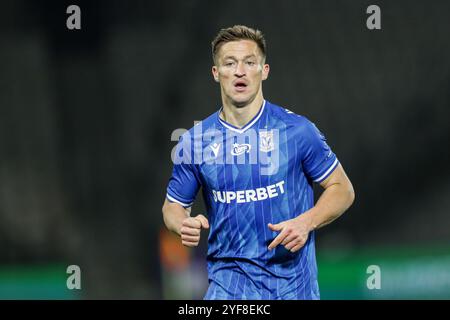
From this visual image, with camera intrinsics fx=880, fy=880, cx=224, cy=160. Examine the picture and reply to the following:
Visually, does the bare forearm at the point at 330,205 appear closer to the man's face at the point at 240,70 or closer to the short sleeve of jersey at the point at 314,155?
the short sleeve of jersey at the point at 314,155

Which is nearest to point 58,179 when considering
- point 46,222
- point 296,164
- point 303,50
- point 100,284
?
point 46,222

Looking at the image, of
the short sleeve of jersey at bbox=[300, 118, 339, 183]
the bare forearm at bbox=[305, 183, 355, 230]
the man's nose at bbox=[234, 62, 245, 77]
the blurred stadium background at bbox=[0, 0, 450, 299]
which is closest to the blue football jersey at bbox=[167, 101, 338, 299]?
the short sleeve of jersey at bbox=[300, 118, 339, 183]

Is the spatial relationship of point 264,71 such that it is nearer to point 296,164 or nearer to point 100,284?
point 296,164

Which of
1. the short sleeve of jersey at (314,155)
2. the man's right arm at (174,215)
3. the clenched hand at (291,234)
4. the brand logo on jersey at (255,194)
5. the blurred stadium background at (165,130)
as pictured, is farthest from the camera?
the blurred stadium background at (165,130)

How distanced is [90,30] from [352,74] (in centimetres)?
240

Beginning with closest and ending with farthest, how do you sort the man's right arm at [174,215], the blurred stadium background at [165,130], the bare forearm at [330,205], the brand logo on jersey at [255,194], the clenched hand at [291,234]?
1. the clenched hand at [291,234]
2. the bare forearm at [330,205]
3. the brand logo on jersey at [255,194]
4. the man's right arm at [174,215]
5. the blurred stadium background at [165,130]

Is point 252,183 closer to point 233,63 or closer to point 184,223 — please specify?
point 184,223

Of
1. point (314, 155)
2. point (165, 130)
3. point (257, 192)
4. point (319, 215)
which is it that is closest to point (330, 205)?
point (319, 215)

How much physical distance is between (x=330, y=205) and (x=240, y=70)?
1066 millimetres

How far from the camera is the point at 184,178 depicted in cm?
591

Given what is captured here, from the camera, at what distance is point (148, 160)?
7965mm

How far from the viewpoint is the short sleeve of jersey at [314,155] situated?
5691 millimetres

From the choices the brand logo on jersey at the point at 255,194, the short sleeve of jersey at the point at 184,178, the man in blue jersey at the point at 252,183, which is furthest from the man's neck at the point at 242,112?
the brand logo on jersey at the point at 255,194

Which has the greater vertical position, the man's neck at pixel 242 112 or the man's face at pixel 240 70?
the man's face at pixel 240 70
